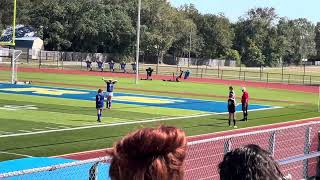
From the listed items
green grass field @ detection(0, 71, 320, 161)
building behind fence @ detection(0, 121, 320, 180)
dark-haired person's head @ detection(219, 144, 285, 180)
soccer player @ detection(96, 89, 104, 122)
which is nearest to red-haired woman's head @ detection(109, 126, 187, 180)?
dark-haired person's head @ detection(219, 144, 285, 180)

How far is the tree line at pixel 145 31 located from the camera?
9994cm

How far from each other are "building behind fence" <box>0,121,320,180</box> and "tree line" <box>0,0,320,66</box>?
82452 millimetres

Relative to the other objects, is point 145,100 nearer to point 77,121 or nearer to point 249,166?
point 77,121

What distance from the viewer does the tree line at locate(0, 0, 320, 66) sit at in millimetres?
99938

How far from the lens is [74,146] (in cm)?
1753

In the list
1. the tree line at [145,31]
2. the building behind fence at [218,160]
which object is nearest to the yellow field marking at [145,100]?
the building behind fence at [218,160]

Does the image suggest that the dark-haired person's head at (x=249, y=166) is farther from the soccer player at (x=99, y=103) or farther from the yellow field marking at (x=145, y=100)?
the yellow field marking at (x=145, y=100)

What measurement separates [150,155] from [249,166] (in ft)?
1.76

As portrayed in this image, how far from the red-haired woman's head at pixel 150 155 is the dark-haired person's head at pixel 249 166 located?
0.99ft

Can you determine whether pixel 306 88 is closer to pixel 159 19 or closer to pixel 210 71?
pixel 210 71

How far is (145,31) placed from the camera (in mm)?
105875

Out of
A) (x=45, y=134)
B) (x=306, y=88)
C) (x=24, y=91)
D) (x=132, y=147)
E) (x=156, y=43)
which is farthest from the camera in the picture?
(x=156, y=43)

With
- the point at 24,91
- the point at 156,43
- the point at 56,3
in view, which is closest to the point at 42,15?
the point at 56,3

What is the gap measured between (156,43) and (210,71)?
19685 mm
